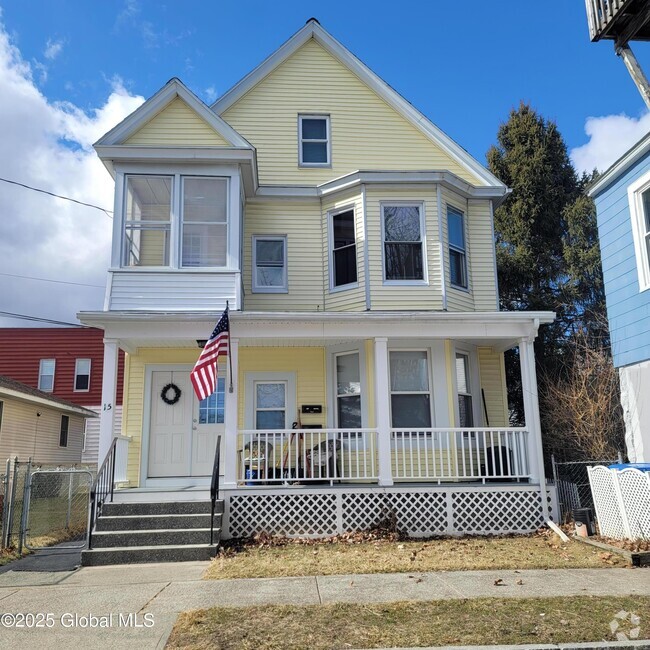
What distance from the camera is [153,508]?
348 inches

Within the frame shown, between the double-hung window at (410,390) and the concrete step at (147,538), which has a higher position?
the double-hung window at (410,390)

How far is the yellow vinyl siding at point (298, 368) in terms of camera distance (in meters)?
11.6

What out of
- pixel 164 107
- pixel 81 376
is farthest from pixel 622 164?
pixel 81 376

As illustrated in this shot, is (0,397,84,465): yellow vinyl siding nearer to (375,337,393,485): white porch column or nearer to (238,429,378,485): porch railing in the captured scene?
(238,429,378,485): porch railing

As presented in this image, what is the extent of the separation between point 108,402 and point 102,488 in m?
1.36

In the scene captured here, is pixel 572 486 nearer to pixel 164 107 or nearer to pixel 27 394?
pixel 164 107

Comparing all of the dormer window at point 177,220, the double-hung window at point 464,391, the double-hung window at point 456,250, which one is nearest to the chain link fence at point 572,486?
the double-hung window at point 464,391

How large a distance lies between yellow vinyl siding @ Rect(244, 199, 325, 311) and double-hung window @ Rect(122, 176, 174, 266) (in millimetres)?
1706

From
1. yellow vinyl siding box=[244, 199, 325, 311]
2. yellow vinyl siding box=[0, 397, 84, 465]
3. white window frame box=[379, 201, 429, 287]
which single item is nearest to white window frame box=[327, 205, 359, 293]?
yellow vinyl siding box=[244, 199, 325, 311]

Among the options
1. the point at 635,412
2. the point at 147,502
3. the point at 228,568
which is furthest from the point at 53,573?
the point at 635,412

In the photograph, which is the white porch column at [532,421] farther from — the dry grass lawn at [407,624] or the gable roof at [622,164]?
the dry grass lawn at [407,624]

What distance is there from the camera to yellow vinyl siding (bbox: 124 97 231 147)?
11.5 metres

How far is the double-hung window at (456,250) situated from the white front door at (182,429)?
514cm

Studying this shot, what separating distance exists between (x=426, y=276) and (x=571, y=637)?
790 cm
